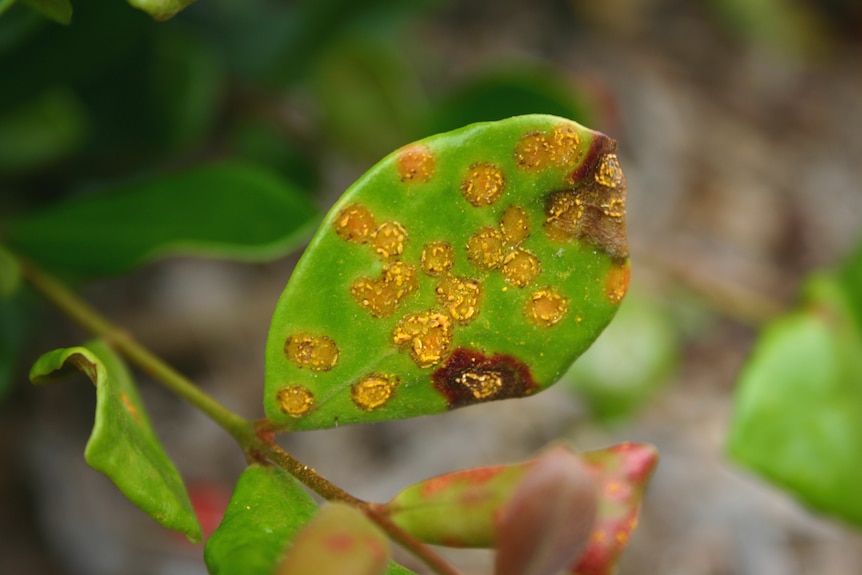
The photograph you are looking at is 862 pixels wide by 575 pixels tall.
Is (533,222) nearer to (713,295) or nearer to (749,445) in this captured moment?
(749,445)

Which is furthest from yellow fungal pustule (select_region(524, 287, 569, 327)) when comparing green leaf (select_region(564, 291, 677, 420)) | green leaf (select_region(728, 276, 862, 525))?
green leaf (select_region(564, 291, 677, 420))

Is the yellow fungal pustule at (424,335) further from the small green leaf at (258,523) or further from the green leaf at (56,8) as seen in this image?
the green leaf at (56,8)

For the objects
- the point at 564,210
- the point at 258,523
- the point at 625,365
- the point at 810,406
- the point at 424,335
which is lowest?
the point at 625,365

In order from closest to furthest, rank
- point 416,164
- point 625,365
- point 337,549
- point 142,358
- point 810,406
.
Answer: point 337,549 < point 416,164 < point 142,358 < point 810,406 < point 625,365

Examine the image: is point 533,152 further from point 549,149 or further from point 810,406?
point 810,406

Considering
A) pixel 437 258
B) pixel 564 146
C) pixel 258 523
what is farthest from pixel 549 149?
pixel 258 523

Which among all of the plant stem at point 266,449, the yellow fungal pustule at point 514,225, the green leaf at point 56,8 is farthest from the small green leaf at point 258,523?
the green leaf at point 56,8

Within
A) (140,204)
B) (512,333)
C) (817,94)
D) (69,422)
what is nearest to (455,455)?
(69,422)
